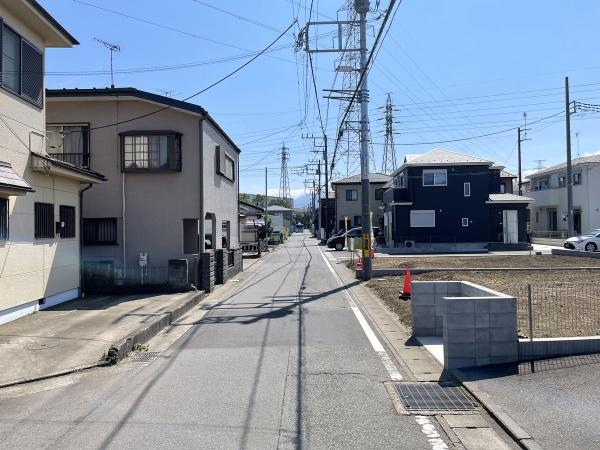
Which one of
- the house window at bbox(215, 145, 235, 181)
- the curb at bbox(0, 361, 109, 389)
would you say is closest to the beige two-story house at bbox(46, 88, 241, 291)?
the house window at bbox(215, 145, 235, 181)

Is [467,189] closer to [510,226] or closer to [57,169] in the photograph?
[510,226]

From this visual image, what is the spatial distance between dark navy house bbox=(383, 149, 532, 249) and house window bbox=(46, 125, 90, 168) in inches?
1036

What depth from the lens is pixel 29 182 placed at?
1221cm

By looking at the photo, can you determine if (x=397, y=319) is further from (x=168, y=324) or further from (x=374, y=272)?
(x=374, y=272)

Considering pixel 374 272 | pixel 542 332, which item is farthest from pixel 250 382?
pixel 374 272

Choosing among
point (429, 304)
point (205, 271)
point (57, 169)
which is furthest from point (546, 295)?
point (57, 169)

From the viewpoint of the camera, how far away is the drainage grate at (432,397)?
6020mm

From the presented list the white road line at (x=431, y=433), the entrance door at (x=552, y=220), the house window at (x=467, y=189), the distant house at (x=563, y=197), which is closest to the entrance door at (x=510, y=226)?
the house window at (x=467, y=189)

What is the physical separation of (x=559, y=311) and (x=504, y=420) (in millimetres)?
6678

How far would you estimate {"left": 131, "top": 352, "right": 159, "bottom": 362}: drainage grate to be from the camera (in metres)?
8.43

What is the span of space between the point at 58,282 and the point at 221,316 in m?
4.49

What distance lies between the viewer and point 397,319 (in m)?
12.1

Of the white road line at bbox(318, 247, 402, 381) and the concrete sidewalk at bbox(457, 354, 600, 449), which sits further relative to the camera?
the white road line at bbox(318, 247, 402, 381)

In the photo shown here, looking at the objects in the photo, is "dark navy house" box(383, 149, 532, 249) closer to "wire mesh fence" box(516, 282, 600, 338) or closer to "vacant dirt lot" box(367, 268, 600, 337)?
"vacant dirt lot" box(367, 268, 600, 337)
